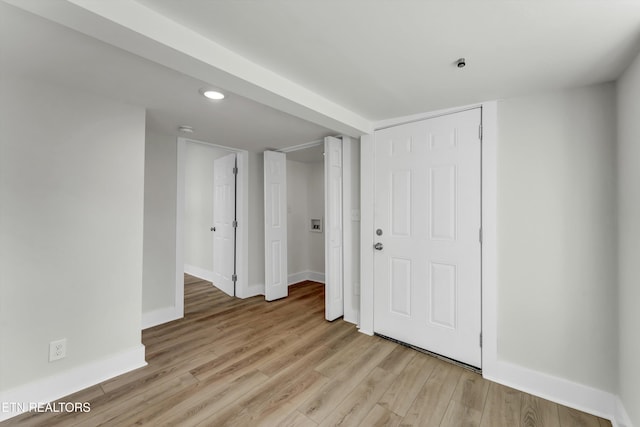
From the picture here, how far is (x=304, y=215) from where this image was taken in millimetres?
4988

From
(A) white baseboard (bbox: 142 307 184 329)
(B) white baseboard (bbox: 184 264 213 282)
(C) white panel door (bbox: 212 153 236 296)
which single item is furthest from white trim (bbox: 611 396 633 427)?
(B) white baseboard (bbox: 184 264 213 282)

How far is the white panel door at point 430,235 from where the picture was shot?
85.7 inches

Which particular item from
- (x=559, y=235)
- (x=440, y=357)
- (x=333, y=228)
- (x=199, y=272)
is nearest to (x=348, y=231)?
(x=333, y=228)

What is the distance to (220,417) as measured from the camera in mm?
1654

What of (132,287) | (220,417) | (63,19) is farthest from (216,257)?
(63,19)

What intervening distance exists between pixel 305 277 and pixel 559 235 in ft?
12.4

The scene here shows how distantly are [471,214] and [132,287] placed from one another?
2.77 m

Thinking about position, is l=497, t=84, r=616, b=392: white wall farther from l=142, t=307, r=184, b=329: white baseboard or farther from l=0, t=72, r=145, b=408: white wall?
l=142, t=307, r=184, b=329: white baseboard

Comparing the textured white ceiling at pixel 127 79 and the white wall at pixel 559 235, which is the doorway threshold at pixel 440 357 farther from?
the textured white ceiling at pixel 127 79

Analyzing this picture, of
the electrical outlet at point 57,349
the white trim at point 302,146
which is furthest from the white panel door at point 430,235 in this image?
the electrical outlet at point 57,349

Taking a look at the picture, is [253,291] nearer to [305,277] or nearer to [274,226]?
[274,226]

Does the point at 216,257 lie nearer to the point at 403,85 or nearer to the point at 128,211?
the point at 128,211

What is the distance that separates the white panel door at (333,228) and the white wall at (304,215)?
5.45 ft

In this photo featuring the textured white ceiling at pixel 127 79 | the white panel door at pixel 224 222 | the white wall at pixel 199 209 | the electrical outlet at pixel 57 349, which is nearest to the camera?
the textured white ceiling at pixel 127 79
